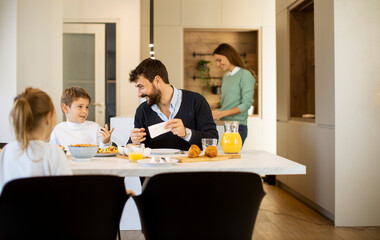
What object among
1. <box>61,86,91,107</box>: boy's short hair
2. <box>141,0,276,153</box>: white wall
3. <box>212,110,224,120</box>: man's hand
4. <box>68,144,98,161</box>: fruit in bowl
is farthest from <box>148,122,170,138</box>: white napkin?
<box>141,0,276,153</box>: white wall

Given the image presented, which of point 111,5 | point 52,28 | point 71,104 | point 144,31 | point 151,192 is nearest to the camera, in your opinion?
point 151,192

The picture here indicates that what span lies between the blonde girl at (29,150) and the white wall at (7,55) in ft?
7.24

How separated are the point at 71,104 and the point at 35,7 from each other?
4.60ft

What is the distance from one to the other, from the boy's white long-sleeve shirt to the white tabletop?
0.92 meters

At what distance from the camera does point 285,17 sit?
4406 millimetres

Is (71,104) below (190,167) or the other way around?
the other way around

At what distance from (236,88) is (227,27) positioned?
247 cm

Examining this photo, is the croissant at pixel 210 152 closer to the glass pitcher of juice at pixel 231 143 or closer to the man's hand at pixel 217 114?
the glass pitcher of juice at pixel 231 143

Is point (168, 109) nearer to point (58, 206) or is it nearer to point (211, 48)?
point (58, 206)

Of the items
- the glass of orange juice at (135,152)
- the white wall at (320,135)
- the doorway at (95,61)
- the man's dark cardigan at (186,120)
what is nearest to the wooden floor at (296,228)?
the white wall at (320,135)

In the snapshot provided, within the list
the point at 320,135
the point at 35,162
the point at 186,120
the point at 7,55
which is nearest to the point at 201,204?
the point at 35,162

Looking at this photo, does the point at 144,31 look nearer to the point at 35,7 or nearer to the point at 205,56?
the point at 205,56

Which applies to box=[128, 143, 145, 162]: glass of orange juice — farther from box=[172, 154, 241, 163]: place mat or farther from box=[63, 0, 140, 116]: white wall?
box=[63, 0, 140, 116]: white wall

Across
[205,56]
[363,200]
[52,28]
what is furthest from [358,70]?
[205,56]
